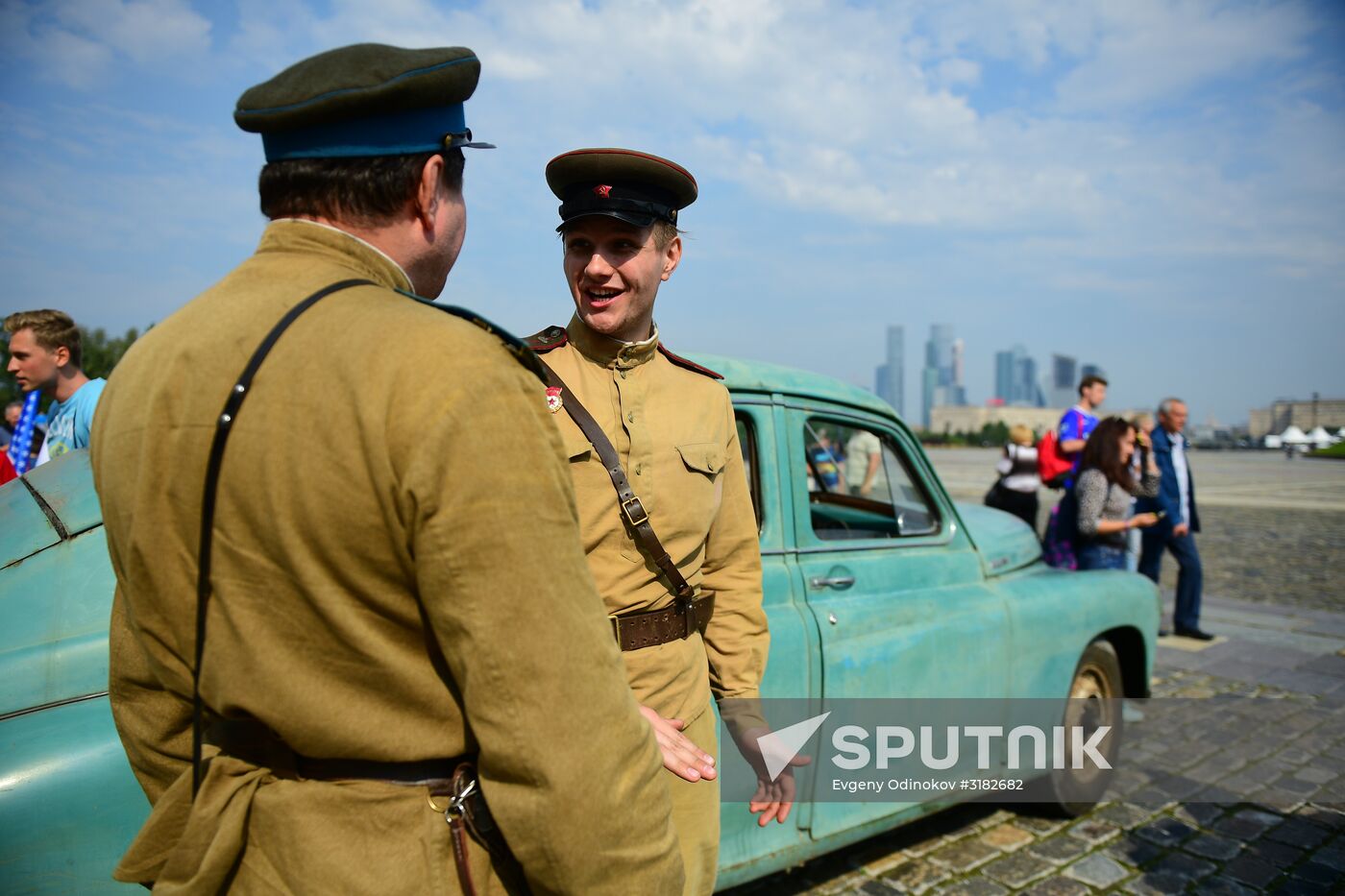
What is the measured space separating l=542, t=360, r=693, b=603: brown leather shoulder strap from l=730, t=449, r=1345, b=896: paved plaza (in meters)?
2.06

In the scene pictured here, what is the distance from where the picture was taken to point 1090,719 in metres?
4.11

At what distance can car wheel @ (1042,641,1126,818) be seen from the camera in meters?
3.91

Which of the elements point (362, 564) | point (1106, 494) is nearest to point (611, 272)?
point (362, 564)

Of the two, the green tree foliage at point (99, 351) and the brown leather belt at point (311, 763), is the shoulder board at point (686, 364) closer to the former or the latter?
the brown leather belt at point (311, 763)

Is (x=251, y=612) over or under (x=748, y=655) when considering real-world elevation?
over

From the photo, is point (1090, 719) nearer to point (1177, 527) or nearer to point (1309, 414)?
point (1177, 527)

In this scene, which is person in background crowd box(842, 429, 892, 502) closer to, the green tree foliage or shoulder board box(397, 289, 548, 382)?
shoulder board box(397, 289, 548, 382)

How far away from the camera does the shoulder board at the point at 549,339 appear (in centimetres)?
214

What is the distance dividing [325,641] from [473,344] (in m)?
0.40

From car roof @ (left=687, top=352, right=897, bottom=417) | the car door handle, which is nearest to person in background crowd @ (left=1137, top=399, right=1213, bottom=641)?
car roof @ (left=687, top=352, right=897, bottom=417)

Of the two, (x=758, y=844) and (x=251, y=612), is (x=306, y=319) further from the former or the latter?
(x=758, y=844)

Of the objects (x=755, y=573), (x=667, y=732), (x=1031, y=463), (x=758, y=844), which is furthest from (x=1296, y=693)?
(x=667, y=732)

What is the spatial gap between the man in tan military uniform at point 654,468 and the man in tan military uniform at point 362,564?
82 cm

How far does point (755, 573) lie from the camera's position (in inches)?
87.7
